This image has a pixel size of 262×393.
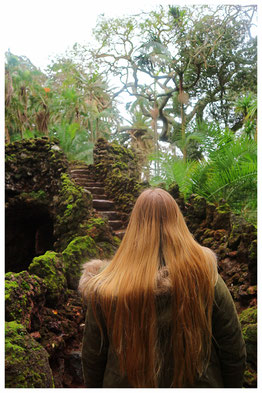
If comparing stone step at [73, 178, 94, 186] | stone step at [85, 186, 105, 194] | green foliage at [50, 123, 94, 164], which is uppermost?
green foliage at [50, 123, 94, 164]

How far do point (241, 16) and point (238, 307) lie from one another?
29.3 ft

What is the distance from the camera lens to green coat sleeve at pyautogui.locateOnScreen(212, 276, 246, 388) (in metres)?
1.29

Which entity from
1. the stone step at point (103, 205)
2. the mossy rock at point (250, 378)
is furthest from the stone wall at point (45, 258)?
the mossy rock at point (250, 378)

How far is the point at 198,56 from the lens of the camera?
9344 mm

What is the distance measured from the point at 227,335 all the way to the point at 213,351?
0.36 feet

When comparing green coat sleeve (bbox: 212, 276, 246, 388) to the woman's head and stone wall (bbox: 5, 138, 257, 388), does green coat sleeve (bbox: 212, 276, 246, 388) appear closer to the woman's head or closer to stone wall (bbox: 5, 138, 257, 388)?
the woman's head

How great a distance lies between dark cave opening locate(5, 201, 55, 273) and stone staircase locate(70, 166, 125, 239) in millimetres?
1284

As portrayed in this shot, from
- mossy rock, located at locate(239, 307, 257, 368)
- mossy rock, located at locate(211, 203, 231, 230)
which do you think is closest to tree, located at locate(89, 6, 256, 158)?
mossy rock, located at locate(211, 203, 231, 230)

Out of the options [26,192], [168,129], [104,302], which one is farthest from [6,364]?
[168,129]

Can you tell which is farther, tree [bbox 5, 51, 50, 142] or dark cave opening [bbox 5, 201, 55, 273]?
tree [bbox 5, 51, 50, 142]

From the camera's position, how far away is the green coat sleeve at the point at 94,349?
1.33 m

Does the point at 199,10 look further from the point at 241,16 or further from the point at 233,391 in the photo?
the point at 233,391

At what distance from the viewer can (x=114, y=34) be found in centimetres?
1080

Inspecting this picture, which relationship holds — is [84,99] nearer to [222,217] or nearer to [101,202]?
[101,202]
